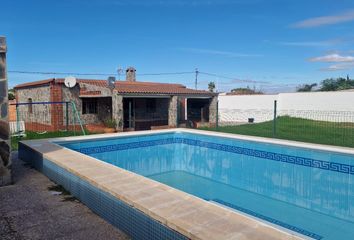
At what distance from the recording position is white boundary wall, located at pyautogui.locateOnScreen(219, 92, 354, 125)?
78.6 ft

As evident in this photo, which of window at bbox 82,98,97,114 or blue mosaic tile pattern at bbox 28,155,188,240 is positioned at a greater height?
window at bbox 82,98,97,114

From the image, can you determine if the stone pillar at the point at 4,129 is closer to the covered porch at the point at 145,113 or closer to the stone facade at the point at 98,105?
the stone facade at the point at 98,105

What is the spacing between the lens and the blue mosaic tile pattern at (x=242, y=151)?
6.70m

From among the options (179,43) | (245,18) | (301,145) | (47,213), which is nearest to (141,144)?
(301,145)

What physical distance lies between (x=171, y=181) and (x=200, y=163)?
1276mm

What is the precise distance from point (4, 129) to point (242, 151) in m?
5.93

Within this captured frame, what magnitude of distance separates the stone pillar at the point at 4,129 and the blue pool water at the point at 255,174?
2.88 metres

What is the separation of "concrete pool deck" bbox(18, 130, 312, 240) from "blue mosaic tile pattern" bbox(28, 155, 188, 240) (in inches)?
2.9

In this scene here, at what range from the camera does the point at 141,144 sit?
9773 millimetres

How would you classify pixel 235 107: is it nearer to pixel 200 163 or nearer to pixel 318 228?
pixel 200 163

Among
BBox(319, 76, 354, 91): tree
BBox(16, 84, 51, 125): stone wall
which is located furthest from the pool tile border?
BBox(319, 76, 354, 91): tree

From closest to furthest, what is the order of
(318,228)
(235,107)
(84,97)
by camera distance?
(318,228) → (84,97) → (235,107)

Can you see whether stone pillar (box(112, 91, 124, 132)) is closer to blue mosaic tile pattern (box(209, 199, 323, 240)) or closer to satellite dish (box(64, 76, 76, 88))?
satellite dish (box(64, 76, 76, 88))

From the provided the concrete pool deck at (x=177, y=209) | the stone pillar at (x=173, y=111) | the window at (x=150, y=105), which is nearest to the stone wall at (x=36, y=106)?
the window at (x=150, y=105)
